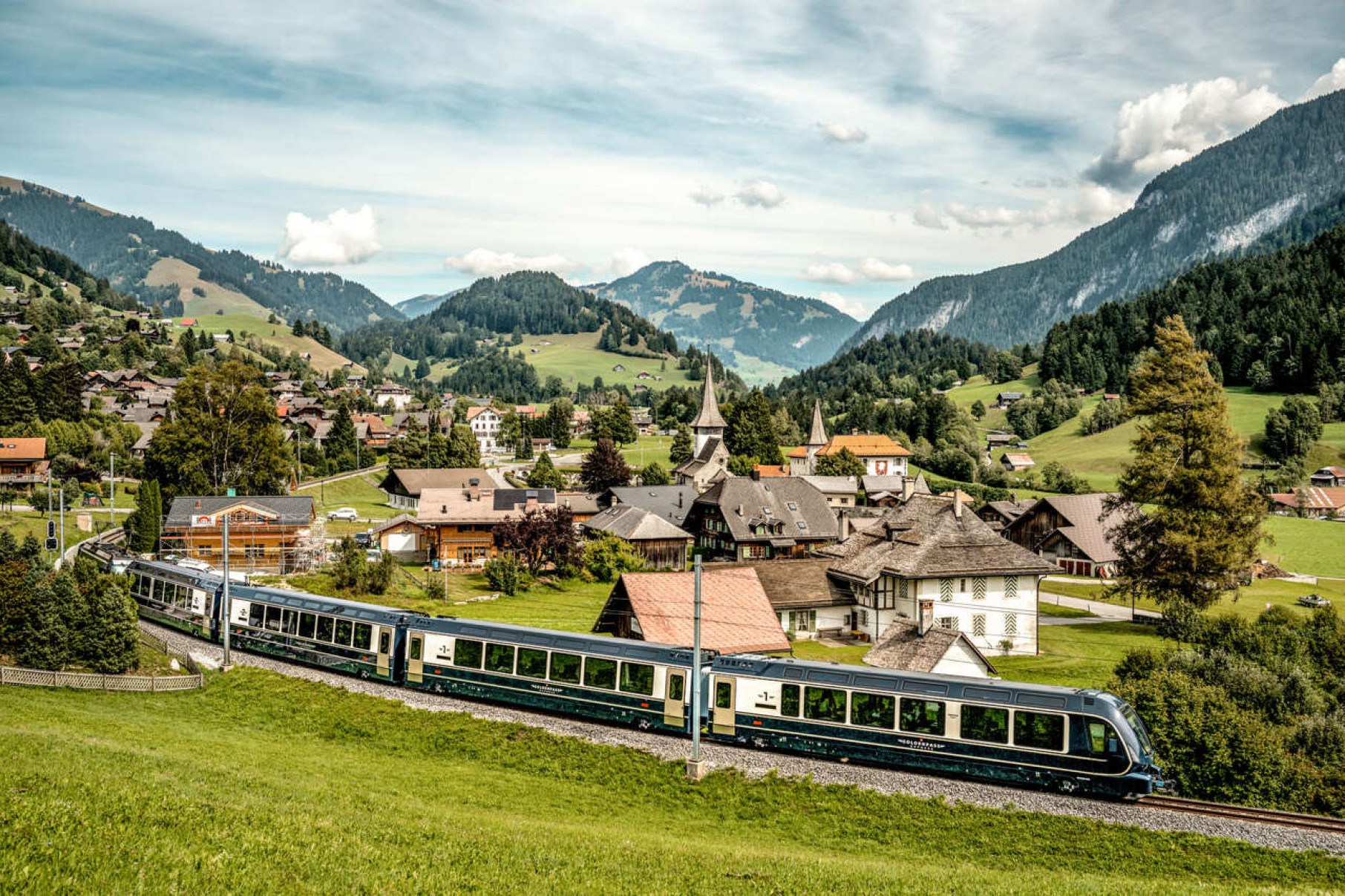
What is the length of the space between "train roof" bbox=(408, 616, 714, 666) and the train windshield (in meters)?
10.8

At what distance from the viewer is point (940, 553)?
148 feet

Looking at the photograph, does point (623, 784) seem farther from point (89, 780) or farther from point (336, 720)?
point (89, 780)

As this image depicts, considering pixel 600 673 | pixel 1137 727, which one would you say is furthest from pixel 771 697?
pixel 1137 727

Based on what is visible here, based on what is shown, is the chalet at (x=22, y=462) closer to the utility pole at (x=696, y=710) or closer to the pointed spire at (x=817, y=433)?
the utility pole at (x=696, y=710)

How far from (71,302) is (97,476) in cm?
13329

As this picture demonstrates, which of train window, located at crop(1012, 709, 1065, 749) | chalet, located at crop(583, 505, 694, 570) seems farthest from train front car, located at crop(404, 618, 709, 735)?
chalet, located at crop(583, 505, 694, 570)

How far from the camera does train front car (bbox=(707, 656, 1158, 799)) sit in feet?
68.9

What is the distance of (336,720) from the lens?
2605 cm

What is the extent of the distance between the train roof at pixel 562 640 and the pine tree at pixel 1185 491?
2980 cm

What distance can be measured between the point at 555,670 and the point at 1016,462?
412 ft

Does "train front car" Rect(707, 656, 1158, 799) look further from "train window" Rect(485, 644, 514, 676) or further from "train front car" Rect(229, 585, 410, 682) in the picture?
"train front car" Rect(229, 585, 410, 682)

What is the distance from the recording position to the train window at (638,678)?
2508cm

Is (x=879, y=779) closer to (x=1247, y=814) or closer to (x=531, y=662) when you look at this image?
(x=1247, y=814)

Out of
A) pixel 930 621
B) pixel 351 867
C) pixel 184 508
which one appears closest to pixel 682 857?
pixel 351 867
